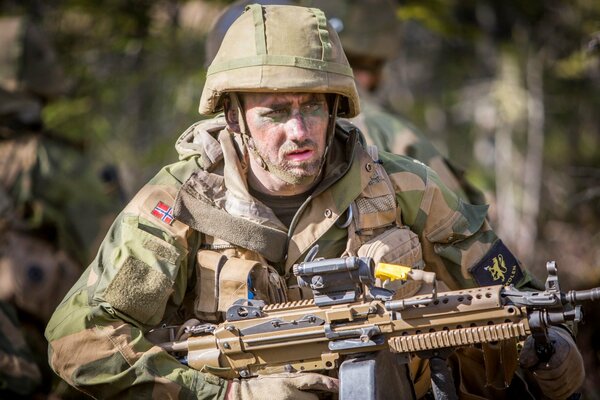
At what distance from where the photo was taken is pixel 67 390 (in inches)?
311

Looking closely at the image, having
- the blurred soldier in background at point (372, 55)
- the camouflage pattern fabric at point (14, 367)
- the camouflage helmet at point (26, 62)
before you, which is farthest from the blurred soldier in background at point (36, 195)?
the blurred soldier in background at point (372, 55)

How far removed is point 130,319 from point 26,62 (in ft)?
18.3

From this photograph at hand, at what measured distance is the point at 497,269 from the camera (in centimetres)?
552

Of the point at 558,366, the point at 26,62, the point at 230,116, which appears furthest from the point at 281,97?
the point at 26,62

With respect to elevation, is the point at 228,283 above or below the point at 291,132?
below

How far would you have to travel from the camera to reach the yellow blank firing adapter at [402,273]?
470 centimetres

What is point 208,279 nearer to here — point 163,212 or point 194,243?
point 194,243

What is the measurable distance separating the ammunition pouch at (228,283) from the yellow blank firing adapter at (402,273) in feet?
2.37

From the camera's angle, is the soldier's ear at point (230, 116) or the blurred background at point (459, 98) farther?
the blurred background at point (459, 98)

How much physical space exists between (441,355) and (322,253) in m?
0.85

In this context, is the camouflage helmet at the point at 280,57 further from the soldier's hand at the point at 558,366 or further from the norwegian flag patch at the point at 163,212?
the soldier's hand at the point at 558,366

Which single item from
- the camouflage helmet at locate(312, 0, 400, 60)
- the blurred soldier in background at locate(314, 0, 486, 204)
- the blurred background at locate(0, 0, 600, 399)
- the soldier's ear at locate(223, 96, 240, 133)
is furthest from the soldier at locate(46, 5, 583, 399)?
the blurred background at locate(0, 0, 600, 399)

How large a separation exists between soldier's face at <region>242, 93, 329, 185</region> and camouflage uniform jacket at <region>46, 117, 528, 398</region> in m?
0.19

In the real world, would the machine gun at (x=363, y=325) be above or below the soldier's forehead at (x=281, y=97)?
below
